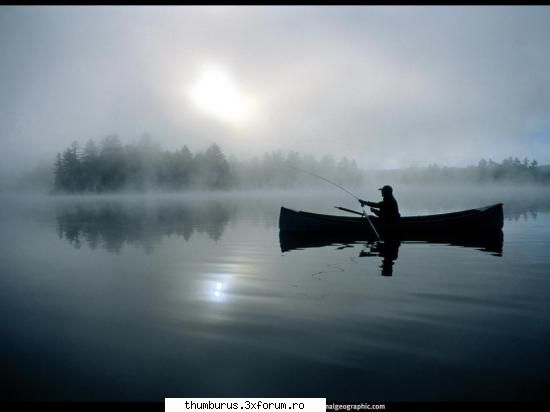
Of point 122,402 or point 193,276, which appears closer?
point 122,402

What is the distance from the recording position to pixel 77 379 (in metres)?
4.76


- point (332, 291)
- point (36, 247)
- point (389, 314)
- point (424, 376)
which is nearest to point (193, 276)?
point (332, 291)

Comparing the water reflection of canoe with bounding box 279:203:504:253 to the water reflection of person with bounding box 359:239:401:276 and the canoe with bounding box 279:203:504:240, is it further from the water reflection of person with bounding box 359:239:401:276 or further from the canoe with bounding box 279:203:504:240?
the water reflection of person with bounding box 359:239:401:276

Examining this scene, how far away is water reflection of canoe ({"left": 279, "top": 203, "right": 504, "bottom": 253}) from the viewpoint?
1745 cm

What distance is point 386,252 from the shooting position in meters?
14.7

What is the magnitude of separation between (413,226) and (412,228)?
11 centimetres

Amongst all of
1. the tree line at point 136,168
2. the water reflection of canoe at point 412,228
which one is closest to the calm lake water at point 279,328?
the water reflection of canoe at point 412,228
